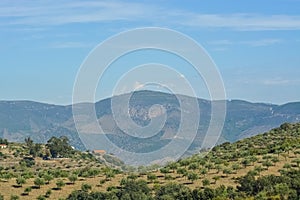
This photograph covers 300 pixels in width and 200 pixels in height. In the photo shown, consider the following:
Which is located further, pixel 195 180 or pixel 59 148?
pixel 59 148

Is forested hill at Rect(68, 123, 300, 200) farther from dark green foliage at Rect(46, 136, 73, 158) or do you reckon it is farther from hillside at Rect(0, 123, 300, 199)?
dark green foliage at Rect(46, 136, 73, 158)

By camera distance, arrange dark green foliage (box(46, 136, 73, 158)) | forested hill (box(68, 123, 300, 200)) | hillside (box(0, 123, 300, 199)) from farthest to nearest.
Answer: dark green foliage (box(46, 136, 73, 158)), hillside (box(0, 123, 300, 199)), forested hill (box(68, 123, 300, 200))

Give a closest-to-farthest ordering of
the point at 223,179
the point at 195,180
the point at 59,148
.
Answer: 1. the point at 223,179
2. the point at 195,180
3. the point at 59,148

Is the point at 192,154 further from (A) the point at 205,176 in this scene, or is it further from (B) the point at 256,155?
(A) the point at 205,176

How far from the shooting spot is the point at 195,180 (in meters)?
61.4

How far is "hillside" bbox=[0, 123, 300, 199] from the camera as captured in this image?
51562 mm

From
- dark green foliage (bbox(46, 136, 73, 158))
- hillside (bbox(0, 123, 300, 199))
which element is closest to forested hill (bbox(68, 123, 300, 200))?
hillside (bbox(0, 123, 300, 199))

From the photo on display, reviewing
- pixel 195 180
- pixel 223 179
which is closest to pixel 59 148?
pixel 195 180

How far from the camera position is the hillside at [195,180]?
51562mm

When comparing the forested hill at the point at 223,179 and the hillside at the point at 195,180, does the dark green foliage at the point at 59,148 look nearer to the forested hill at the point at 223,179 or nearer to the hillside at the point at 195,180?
the hillside at the point at 195,180

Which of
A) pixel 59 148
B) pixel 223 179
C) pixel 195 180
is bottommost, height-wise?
pixel 195 180

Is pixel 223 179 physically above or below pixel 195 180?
above

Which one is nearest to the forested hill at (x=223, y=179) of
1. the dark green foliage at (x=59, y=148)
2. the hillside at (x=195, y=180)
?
the hillside at (x=195, y=180)

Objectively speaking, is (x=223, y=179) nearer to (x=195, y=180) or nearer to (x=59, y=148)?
(x=195, y=180)
